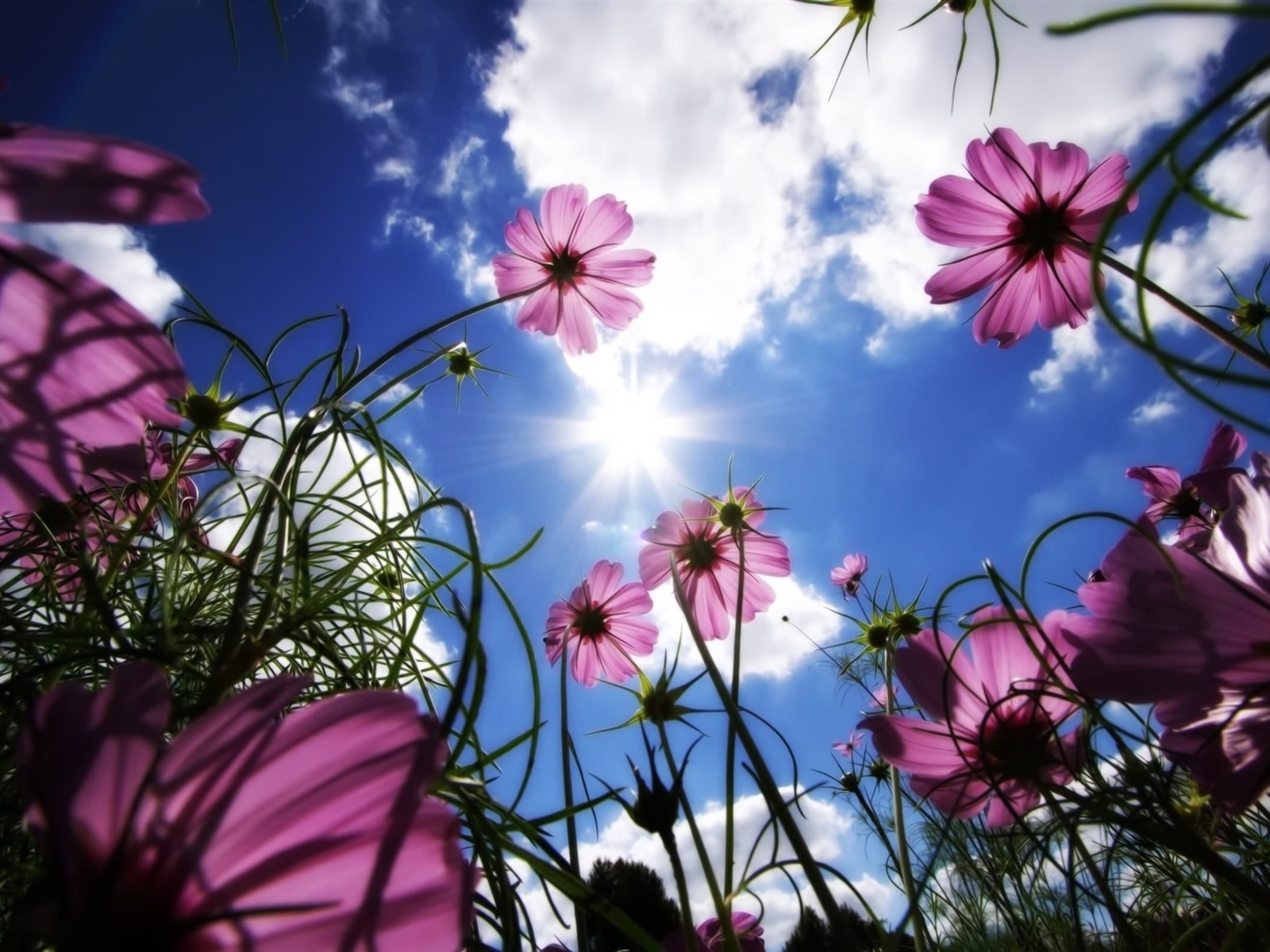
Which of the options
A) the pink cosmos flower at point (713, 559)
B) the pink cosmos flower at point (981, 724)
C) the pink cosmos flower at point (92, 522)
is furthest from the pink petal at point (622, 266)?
the pink cosmos flower at point (981, 724)

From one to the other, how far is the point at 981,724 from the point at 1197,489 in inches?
11.7

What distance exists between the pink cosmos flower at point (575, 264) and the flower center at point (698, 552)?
0.30 m

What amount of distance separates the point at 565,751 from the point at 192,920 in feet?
0.72

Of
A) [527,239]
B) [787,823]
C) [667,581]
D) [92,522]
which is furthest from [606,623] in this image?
[787,823]

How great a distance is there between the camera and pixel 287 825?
0.18 m

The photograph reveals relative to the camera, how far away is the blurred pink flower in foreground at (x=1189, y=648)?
289 mm

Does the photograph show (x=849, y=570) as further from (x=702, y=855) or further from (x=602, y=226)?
(x=702, y=855)

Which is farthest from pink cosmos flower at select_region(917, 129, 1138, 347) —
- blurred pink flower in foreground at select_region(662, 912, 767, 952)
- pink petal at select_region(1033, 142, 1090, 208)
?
blurred pink flower in foreground at select_region(662, 912, 767, 952)

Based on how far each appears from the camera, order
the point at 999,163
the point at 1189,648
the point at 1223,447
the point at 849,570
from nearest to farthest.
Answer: the point at 1189,648 → the point at 999,163 → the point at 1223,447 → the point at 849,570

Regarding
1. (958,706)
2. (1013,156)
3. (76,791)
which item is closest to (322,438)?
(76,791)

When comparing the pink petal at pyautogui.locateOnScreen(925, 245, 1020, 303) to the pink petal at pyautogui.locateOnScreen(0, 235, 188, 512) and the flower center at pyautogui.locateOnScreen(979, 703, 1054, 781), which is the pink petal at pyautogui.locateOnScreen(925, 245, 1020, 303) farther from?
the pink petal at pyautogui.locateOnScreen(0, 235, 188, 512)

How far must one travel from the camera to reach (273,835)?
183 millimetres

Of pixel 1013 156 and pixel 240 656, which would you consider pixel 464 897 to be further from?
pixel 1013 156

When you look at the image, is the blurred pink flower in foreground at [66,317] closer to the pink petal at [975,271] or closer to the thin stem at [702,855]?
the thin stem at [702,855]
